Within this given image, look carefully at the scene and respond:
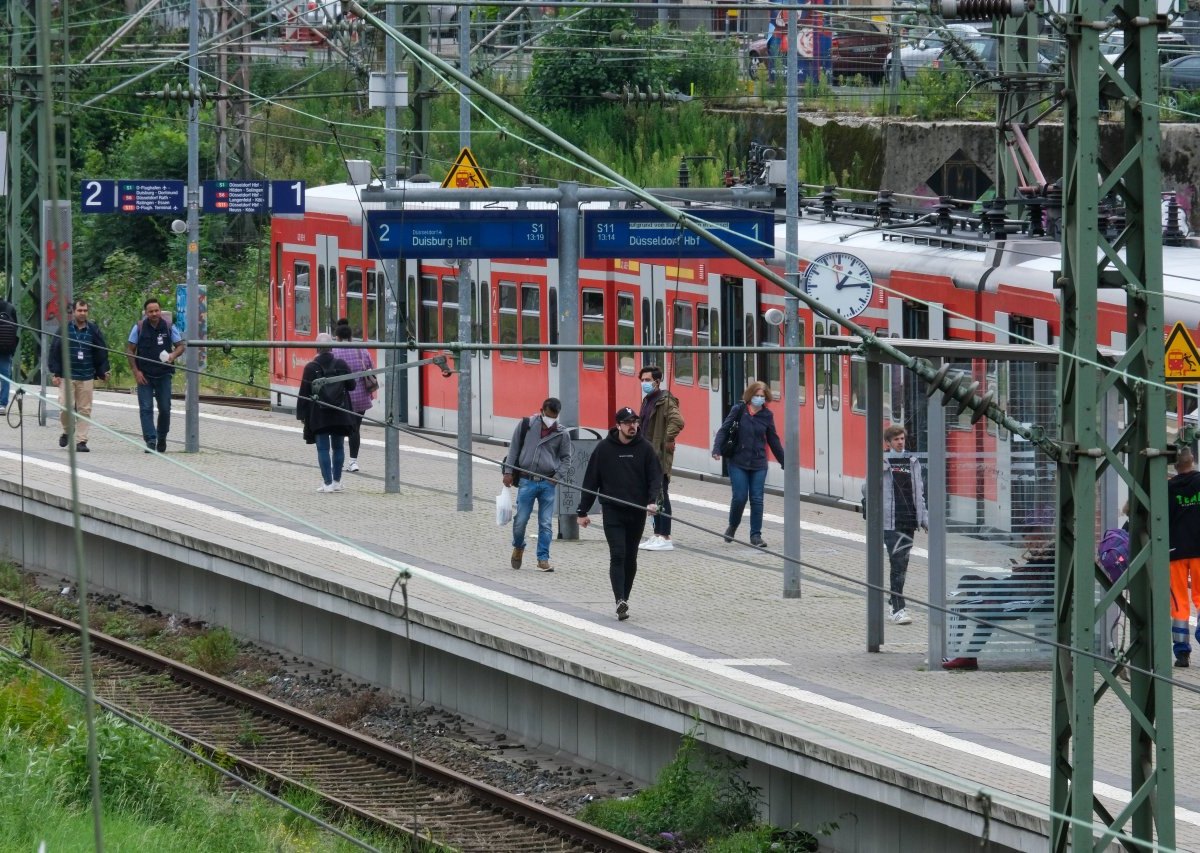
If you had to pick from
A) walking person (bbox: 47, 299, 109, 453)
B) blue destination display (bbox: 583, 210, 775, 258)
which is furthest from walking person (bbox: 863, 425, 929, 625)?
walking person (bbox: 47, 299, 109, 453)

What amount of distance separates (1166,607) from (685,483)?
1548 cm

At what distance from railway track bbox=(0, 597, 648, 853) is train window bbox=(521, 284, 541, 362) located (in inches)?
340

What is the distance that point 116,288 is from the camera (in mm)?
44469

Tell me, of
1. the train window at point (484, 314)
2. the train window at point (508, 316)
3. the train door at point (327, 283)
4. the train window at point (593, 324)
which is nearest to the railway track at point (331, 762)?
the train window at point (593, 324)

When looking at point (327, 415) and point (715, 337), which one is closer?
point (327, 415)

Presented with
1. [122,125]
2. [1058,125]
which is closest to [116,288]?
[122,125]

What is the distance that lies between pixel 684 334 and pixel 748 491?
4.92 m

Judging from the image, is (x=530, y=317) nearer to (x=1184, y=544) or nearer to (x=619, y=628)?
(x=619, y=628)

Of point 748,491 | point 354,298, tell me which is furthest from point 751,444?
point 354,298

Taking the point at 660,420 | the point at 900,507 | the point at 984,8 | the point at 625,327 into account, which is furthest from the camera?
the point at 625,327

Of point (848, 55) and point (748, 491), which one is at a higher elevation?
point (848, 55)

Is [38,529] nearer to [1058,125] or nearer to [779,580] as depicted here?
[779,580]

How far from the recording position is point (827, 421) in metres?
21.4

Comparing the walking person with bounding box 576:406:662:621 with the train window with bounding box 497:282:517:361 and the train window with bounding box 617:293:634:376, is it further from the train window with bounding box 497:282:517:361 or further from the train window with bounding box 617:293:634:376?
the train window with bounding box 497:282:517:361
